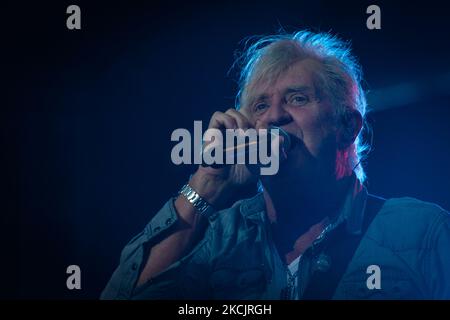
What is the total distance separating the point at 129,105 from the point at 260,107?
535 millimetres

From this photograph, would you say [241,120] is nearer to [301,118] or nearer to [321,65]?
[301,118]

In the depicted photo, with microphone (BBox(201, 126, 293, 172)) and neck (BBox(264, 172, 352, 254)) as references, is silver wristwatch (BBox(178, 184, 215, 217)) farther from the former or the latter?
neck (BBox(264, 172, 352, 254))

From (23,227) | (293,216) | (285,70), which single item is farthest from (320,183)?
(23,227)

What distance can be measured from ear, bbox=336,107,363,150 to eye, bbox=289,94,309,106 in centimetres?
16

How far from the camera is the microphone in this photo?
259 cm

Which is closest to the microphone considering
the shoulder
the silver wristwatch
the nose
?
the nose

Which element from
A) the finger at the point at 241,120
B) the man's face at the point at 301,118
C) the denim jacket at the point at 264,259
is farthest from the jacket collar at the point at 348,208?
the finger at the point at 241,120

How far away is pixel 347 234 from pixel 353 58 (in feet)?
2.28

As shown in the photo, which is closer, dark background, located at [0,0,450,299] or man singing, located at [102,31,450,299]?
man singing, located at [102,31,450,299]

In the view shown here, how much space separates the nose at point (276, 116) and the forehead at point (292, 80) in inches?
2.2

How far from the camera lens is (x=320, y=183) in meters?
2.62

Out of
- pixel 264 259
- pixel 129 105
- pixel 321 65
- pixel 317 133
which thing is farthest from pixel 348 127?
pixel 129 105
